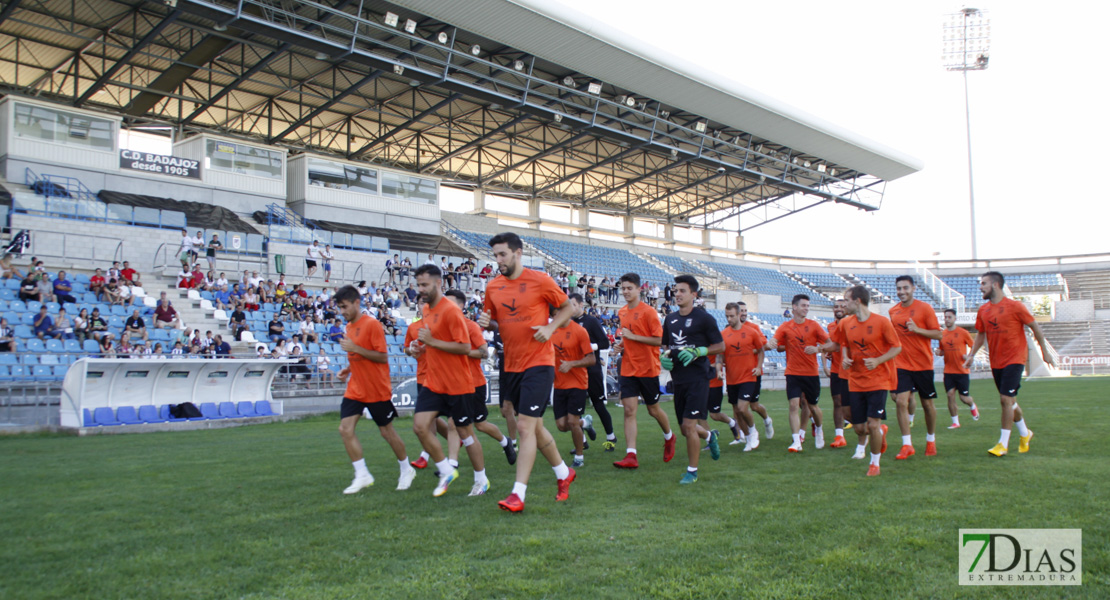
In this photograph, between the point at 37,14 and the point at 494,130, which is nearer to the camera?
the point at 37,14

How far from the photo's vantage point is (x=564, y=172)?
1619 inches

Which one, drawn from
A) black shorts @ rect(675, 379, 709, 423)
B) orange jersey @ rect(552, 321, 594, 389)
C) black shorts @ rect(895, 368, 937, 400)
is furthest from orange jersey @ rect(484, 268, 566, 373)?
black shorts @ rect(895, 368, 937, 400)

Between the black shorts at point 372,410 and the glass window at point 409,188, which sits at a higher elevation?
the glass window at point 409,188

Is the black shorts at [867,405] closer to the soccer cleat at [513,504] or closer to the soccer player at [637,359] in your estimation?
the soccer player at [637,359]

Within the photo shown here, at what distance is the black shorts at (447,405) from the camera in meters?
6.61

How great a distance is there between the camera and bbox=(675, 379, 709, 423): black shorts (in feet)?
24.2

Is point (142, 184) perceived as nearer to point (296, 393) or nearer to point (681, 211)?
point (296, 393)

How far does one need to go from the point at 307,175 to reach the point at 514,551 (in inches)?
1154

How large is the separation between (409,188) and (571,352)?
26744 mm

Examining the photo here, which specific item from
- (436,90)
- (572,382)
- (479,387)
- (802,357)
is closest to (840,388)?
(802,357)

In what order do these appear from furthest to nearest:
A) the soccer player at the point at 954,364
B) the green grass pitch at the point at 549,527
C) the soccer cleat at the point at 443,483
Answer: the soccer player at the point at 954,364 → the soccer cleat at the point at 443,483 → the green grass pitch at the point at 549,527

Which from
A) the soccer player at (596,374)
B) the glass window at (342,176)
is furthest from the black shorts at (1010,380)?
the glass window at (342,176)

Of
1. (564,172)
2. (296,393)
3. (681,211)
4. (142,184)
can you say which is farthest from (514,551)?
(681,211)

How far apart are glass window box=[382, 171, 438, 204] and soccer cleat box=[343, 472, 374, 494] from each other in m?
27.5
